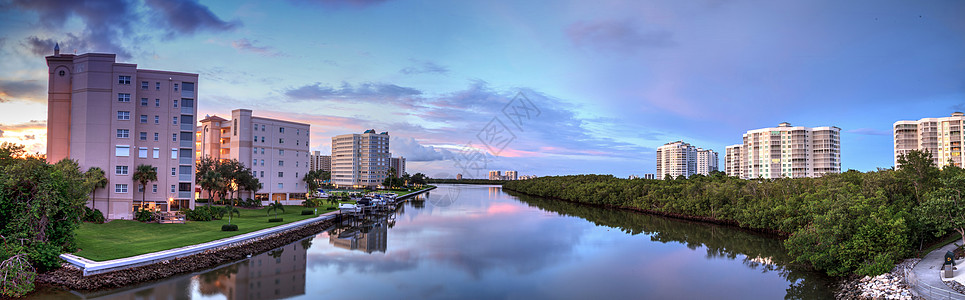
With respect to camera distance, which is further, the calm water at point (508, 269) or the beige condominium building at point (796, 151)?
the beige condominium building at point (796, 151)

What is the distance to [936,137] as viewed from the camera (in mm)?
91438

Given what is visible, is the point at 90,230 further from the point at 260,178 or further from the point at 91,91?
the point at 260,178

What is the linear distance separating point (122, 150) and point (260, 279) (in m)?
25.2

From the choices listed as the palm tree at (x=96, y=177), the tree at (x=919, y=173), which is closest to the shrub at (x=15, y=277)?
the palm tree at (x=96, y=177)

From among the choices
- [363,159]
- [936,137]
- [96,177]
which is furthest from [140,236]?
[363,159]

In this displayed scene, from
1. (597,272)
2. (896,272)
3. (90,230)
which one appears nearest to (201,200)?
(90,230)

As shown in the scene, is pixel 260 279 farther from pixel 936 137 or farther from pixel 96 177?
pixel 936 137

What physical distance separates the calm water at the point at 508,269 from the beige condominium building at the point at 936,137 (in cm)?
7793

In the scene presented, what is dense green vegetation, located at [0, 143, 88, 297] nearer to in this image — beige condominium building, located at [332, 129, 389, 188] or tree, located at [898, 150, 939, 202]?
tree, located at [898, 150, 939, 202]

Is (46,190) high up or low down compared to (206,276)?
up

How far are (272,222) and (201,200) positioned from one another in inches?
875

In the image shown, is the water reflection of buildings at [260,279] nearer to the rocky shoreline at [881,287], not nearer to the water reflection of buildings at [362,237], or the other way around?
the water reflection of buildings at [362,237]

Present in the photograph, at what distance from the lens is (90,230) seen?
1210 inches

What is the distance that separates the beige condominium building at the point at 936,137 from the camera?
286 feet
